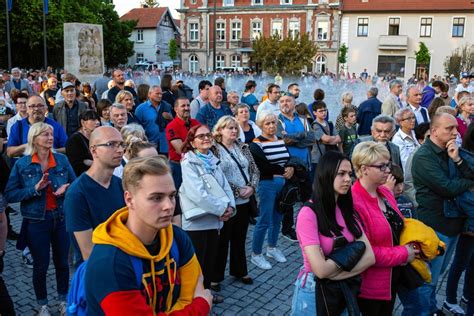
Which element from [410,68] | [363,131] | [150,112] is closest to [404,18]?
[410,68]

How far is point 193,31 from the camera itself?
55.2 m

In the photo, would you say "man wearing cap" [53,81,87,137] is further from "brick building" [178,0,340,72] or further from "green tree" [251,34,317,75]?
"brick building" [178,0,340,72]

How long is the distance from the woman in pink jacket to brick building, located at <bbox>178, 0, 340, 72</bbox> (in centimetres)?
4732

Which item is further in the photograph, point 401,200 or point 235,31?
point 235,31

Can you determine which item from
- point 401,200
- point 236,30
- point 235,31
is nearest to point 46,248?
point 401,200

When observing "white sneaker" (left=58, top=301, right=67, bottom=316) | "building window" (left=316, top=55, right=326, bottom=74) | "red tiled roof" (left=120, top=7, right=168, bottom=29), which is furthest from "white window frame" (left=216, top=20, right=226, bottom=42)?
"white sneaker" (left=58, top=301, right=67, bottom=316)

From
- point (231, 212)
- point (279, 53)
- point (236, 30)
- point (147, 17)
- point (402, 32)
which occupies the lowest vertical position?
point (231, 212)

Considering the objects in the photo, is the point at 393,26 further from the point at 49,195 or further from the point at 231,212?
the point at 49,195

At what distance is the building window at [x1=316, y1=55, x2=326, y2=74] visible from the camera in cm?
5072

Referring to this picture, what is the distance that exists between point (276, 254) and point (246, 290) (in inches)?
39.9

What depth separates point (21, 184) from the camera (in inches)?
166

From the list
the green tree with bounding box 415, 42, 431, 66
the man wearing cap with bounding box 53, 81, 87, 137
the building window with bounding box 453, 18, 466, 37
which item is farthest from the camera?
the building window with bounding box 453, 18, 466, 37

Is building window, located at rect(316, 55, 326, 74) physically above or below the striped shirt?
above

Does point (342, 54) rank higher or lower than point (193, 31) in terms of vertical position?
lower
